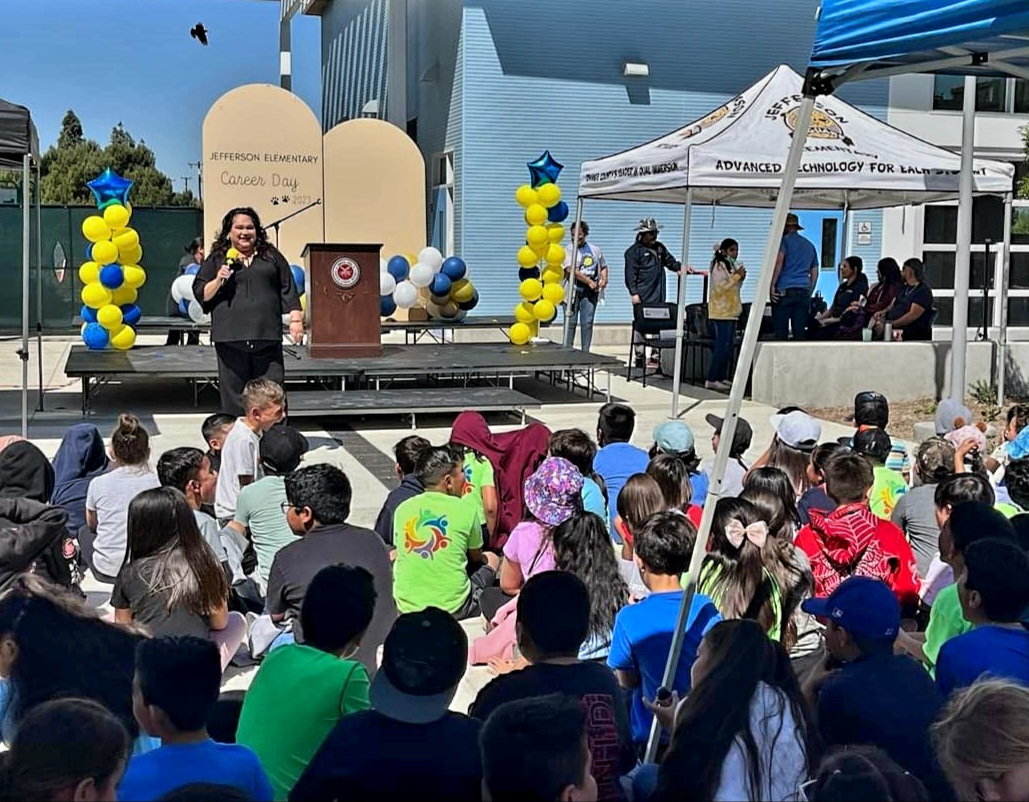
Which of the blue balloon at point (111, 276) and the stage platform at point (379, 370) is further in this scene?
the blue balloon at point (111, 276)

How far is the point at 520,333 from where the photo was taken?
14.7 m

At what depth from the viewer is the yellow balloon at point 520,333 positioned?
14742 mm

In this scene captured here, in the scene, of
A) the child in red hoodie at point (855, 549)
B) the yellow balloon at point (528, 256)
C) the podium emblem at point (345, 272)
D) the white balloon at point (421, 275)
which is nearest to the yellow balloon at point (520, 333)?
the yellow balloon at point (528, 256)

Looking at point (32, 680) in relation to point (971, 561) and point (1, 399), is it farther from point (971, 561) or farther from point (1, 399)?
point (1, 399)

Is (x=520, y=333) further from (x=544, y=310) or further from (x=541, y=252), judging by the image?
(x=541, y=252)

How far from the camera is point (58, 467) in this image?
19.8 ft

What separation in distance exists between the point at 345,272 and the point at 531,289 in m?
3.01

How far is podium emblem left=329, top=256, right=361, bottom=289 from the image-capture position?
41.3 feet

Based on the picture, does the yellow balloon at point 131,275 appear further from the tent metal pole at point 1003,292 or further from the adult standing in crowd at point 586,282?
the tent metal pole at point 1003,292

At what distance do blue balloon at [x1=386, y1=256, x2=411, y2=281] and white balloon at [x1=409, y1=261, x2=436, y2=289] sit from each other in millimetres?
510

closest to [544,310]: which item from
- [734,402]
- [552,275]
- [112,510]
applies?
[552,275]

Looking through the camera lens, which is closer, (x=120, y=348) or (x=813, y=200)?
(x=120, y=348)

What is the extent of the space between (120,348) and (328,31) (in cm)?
1888

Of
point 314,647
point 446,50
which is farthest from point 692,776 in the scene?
point 446,50
